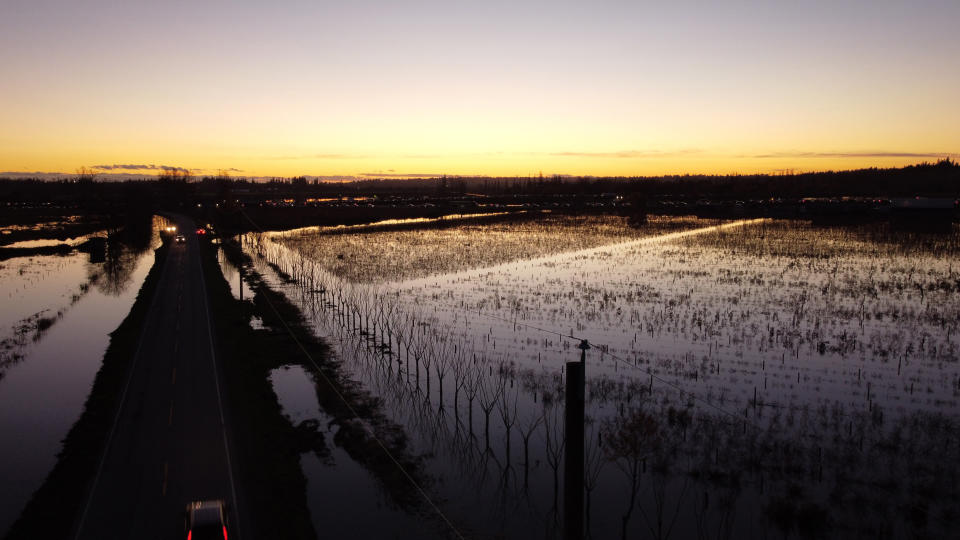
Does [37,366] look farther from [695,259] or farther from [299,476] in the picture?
[695,259]

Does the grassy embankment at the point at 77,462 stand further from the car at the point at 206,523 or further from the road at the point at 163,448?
the car at the point at 206,523

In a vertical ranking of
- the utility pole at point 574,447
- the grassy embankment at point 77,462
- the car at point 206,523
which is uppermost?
the utility pole at point 574,447

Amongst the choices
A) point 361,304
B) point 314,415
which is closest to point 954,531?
point 314,415

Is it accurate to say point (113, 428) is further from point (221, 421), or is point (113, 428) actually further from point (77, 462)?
point (221, 421)

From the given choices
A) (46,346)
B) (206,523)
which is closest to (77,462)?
(206,523)

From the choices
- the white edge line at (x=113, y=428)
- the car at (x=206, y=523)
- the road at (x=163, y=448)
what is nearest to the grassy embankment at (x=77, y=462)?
the white edge line at (x=113, y=428)
